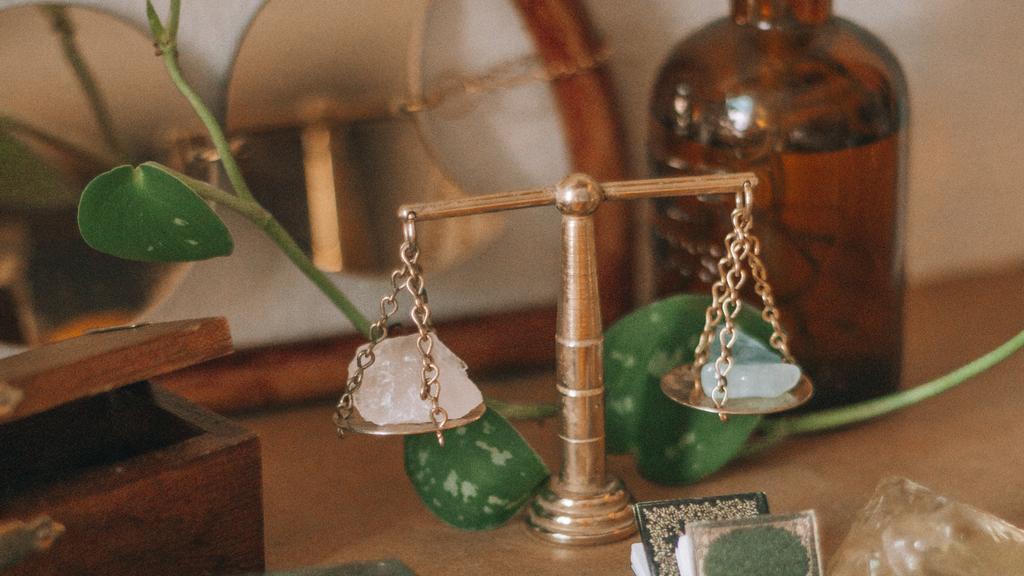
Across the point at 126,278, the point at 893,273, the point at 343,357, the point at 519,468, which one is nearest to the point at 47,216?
the point at 126,278

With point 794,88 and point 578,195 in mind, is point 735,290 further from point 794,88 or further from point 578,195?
point 794,88

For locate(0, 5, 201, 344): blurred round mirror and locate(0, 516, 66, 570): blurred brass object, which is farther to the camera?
locate(0, 5, 201, 344): blurred round mirror

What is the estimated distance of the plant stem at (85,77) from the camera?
2.40 ft

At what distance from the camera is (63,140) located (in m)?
0.74

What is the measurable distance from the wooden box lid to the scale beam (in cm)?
13

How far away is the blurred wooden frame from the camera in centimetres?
81

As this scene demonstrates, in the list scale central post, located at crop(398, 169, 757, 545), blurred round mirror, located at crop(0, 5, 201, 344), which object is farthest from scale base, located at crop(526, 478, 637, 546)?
blurred round mirror, located at crop(0, 5, 201, 344)

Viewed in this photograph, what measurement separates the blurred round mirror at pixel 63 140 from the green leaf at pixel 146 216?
6.6 inches

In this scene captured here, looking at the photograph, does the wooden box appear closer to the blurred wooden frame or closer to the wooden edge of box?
the wooden edge of box

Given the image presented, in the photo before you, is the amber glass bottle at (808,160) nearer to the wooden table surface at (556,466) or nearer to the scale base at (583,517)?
the wooden table surface at (556,466)

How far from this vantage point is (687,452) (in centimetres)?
69

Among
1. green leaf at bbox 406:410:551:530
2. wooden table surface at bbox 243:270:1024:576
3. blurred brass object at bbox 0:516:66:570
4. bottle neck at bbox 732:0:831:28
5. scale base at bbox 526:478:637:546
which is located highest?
bottle neck at bbox 732:0:831:28

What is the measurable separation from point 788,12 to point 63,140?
49 centimetres

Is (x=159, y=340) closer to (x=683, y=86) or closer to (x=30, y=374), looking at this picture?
(x=30, y=374)
